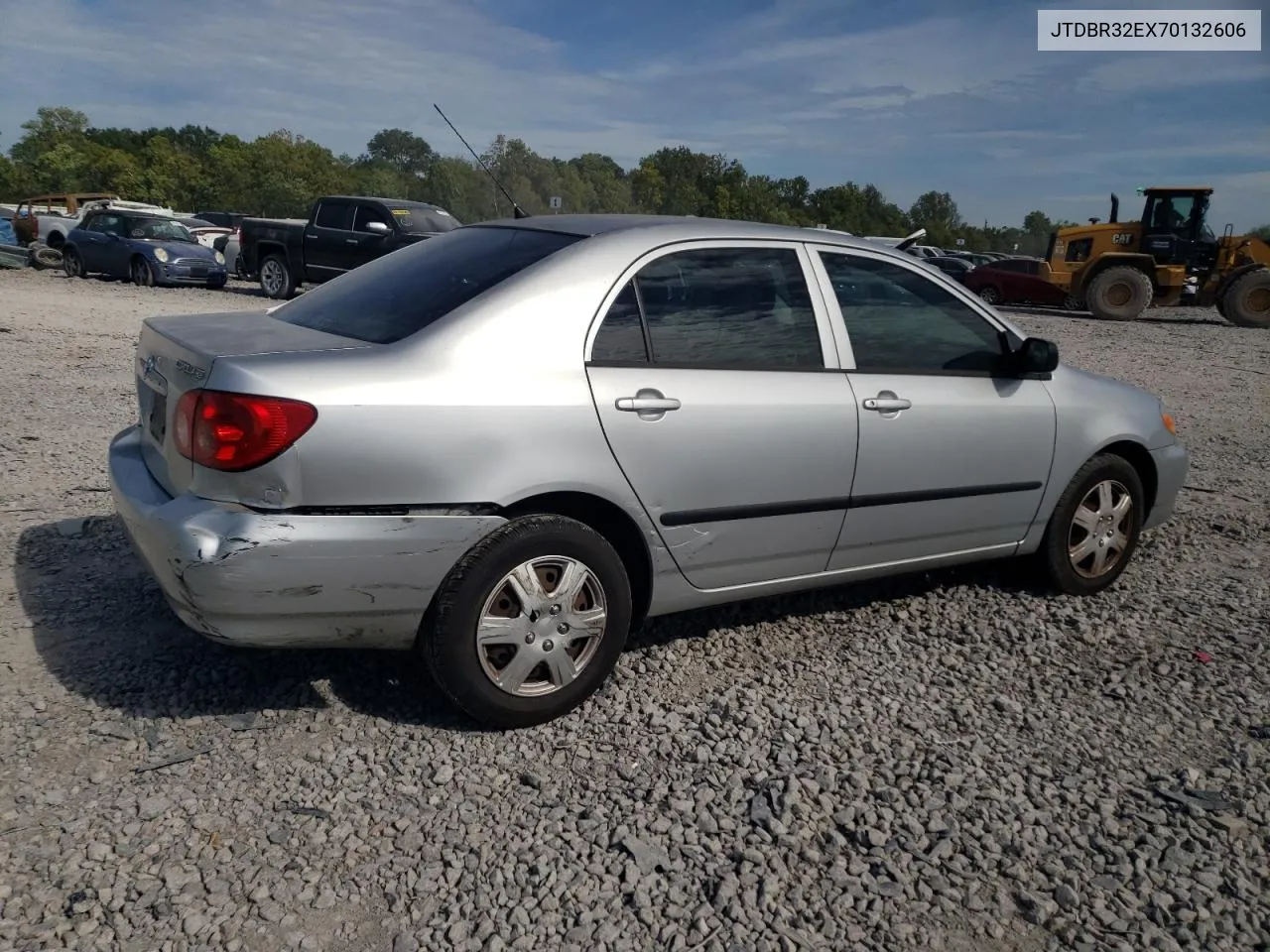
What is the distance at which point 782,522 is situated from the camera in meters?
3.70

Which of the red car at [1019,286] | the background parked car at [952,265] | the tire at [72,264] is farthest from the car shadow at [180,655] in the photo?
the background parked car at [952,265]

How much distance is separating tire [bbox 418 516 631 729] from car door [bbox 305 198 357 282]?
1498 cm

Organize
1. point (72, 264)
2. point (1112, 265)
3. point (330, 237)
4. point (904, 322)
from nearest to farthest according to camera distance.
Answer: point (904, 322) → point (330, 237) → point (72, 264) → point (1112, 265)

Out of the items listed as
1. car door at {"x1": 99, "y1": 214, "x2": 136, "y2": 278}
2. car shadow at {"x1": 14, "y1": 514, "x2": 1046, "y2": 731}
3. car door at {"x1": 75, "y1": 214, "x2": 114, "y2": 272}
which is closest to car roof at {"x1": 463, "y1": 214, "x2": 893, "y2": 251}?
car shadow at {"x1": 14, "y1": 514, "x2": 1046, "y2": 731}

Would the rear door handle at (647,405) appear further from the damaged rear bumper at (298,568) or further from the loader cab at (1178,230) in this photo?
the loader cab at (1178,230)

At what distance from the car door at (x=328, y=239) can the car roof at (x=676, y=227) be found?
13946 mm

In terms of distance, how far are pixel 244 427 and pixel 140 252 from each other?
62.4 ft

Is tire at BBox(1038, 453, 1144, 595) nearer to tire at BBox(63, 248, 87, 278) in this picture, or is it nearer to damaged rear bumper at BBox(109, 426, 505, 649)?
damaged rear bumper at BBox(109, 426, 505, 649)

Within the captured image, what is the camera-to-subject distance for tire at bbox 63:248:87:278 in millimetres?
20797

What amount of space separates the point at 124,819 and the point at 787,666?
7.32 ft

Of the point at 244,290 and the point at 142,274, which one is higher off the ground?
the point at 142,274

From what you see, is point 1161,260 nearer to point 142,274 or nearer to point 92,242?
point 142,274

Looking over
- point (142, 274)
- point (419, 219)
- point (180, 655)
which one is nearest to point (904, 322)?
point (180, 655)

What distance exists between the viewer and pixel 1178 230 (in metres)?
22.2
